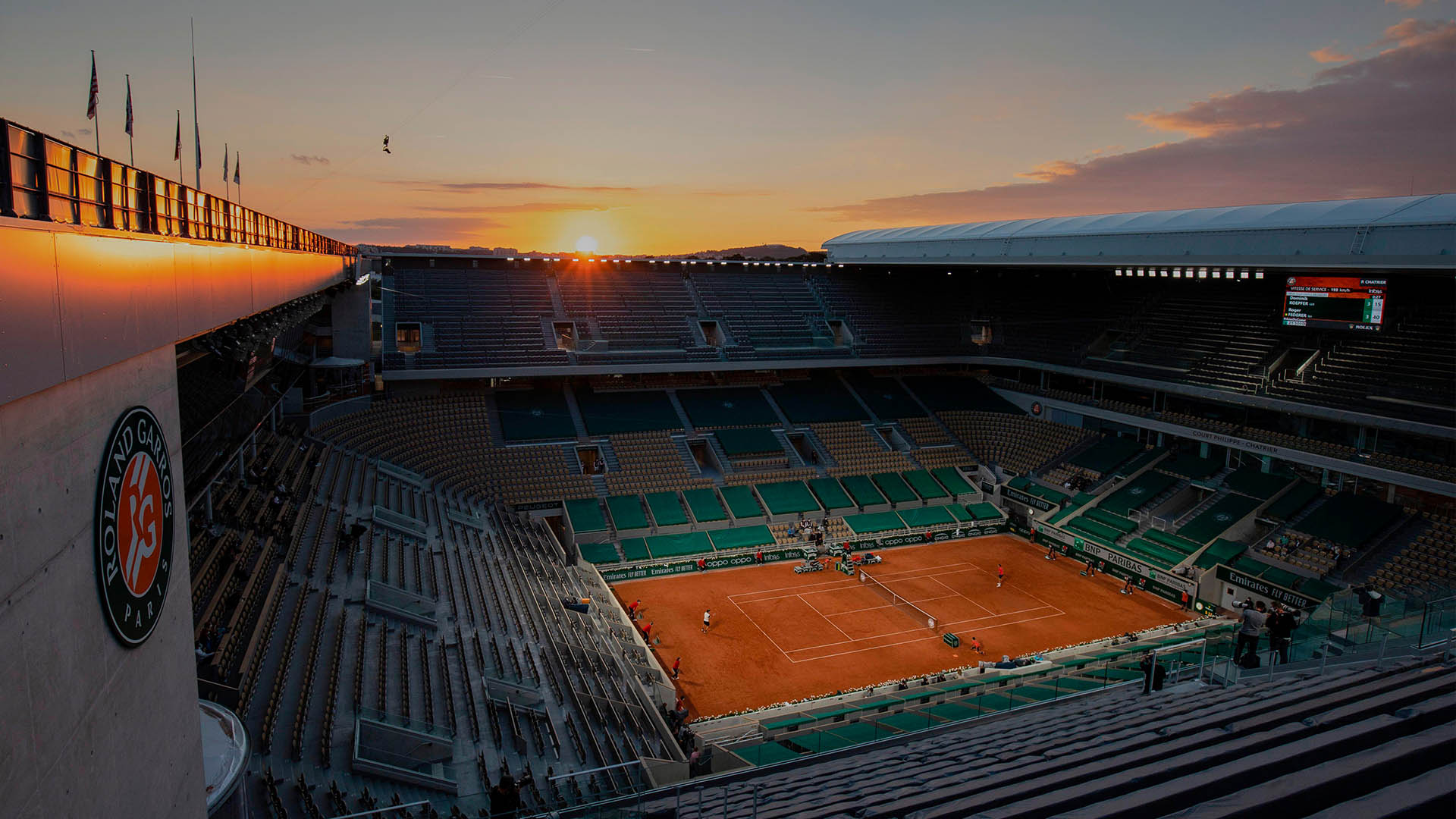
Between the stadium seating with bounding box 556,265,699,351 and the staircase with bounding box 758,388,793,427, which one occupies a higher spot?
the stadium seating with bounding box 556,265,699,351

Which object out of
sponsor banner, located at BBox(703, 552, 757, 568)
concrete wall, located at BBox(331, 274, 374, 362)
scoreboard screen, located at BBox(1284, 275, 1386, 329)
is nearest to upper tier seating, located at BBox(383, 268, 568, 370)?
concrete wall, located at BBox(331, 274, 374, 362)

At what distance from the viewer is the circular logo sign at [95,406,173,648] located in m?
5.39

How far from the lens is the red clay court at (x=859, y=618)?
23625 millimetres

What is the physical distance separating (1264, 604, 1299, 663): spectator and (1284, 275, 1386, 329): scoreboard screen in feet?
72.6

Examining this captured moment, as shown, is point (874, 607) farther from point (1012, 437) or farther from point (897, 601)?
point (1012, 437)

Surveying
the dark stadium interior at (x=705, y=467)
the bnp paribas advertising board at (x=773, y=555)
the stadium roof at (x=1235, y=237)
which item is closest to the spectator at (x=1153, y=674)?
the dark stadium interior at (x=705, y=467)

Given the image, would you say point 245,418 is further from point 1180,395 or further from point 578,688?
point 1180,395

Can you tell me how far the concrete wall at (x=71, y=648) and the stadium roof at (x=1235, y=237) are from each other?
30860 mm

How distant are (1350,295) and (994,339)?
58.9 feet

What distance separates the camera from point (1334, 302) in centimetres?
3081

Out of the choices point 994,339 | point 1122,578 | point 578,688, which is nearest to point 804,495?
point 1122,578

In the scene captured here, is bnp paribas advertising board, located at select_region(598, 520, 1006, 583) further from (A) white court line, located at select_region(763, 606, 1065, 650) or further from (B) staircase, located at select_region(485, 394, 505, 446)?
(B) staircase, located at select_region(485, 394, 505, 446)

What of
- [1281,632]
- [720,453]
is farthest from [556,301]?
[1281,632]

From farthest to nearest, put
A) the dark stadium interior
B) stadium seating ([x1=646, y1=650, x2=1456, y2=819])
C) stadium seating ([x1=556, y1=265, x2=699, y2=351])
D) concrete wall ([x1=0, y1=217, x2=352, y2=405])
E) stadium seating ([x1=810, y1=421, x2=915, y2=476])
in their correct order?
stadium seating ([x1=556, y1=265, x2=699, y2=351]) < stadium seating ([x1=810, y1=421, x2=915, y2=476]) < the dark stadium interior < stadium seating ([x1=646, y1=650, x2=1456, y2=819]) < concrete wall ([x1=0, y1=217, x2=352, y2=405])
